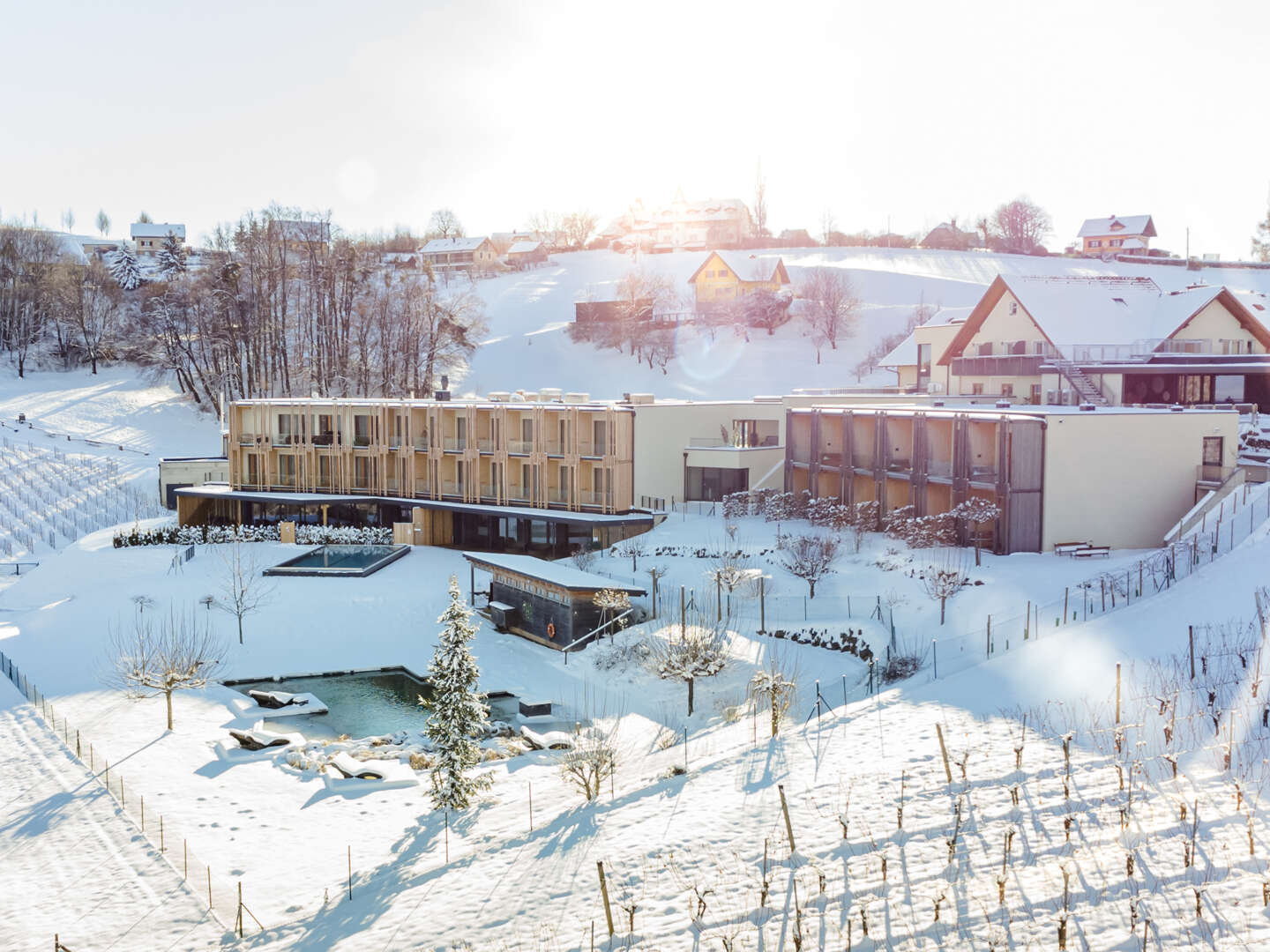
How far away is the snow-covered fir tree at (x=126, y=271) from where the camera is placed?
84.4 m

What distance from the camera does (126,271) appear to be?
84938 mm

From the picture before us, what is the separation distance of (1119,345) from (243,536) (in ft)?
122

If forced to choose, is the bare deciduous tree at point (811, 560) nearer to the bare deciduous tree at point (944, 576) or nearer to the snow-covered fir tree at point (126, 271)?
the bare deciduous tree at point (944, 576)

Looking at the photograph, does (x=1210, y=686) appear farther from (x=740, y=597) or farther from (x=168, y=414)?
(x=168, y=414)

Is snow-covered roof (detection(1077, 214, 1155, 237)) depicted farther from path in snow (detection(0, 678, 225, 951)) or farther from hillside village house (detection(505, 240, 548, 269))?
path in snow (detection(0, 678, 225, 951))

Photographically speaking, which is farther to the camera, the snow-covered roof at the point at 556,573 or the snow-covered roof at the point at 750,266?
the snow-covered roof at the point at 750,266

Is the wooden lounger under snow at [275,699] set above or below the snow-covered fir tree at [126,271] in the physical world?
below

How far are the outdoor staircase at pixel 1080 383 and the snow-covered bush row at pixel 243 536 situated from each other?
2840 centimetres

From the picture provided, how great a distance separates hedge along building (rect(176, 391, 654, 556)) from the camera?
3994 centimetres

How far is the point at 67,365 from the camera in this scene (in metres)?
76.1

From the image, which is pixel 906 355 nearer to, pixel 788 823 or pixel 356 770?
pixel 356 770

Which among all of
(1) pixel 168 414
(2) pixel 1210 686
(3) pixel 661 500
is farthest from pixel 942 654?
(1) pixel 168 414

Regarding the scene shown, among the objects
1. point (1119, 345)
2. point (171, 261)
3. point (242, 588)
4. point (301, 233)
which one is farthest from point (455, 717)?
point (171, 261)

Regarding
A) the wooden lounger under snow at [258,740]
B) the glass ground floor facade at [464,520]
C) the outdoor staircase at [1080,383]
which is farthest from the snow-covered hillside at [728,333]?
the wooden lounger under snow at [258,740]
